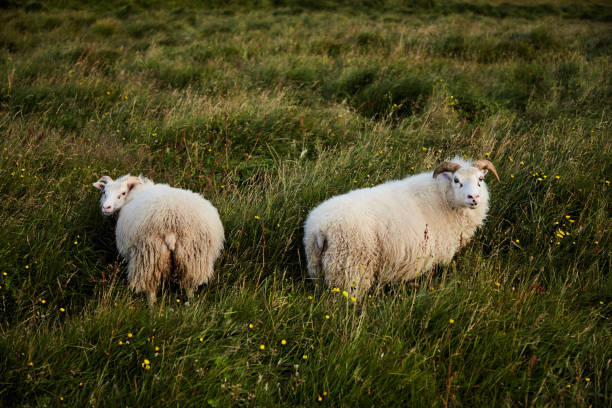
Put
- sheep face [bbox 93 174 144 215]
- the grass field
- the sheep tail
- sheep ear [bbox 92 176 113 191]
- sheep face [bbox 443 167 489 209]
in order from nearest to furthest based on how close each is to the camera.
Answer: the grass field, the sheep tail, sheep face [bbox 443 167 489 209], sheep face [bbox 93 174 144 215], sheep ear [bbox 92 176 113 191]

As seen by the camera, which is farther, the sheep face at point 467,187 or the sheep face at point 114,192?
the sheep face at point 114,192

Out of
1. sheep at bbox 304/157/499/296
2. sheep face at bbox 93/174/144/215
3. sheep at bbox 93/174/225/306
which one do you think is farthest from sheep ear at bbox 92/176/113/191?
sheep at bbox 304/157/499/296

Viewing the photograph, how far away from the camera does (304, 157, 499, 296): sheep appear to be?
9.95 ft

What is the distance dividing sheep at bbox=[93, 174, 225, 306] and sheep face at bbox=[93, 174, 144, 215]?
0.93 feet

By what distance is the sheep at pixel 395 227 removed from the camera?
3033 millimetres

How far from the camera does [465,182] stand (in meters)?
3.38

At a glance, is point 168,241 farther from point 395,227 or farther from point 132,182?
point 395,227

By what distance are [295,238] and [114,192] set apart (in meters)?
1.74

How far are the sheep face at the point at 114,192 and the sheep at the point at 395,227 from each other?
1758 millimetres

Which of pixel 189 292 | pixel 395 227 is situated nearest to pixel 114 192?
pixel 189 292

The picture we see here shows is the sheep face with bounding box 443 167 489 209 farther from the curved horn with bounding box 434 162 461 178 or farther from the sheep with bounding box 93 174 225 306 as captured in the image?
the sheep with bounding box 93 174 225 306

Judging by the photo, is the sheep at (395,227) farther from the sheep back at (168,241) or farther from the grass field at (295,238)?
the sheep back at (168,241)

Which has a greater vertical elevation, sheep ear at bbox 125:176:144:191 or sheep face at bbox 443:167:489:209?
sheep face at bbox 443:167:489:209

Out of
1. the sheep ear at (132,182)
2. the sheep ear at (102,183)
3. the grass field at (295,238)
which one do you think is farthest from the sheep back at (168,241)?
the sheep ear at (102,183)
